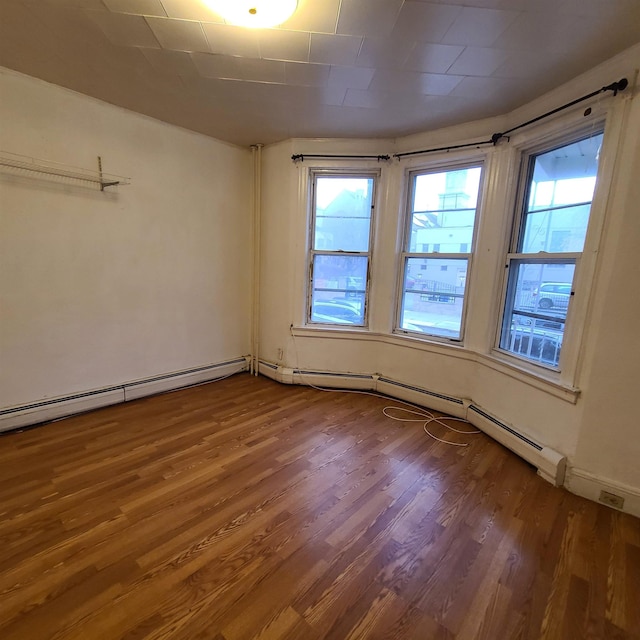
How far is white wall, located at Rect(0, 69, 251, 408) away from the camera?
2344 millimetres

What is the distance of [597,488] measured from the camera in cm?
191

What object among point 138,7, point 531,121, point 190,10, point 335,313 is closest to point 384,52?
point 190,10

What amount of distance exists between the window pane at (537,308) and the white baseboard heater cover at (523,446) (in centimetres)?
55

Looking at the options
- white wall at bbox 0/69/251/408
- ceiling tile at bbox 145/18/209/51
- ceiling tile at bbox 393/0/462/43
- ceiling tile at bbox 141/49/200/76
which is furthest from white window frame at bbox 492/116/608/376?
white wall at bbox 0/69/251/408

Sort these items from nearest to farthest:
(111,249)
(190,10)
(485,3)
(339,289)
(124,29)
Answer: (485,3) → (190,10) → (124,29) → (111,249) → (339,289)

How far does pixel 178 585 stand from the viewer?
4.31 ft

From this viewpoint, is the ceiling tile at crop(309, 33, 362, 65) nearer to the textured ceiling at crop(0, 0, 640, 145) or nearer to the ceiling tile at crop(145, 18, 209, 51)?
the textured ceiling at crop(0, 0, 640, 145)

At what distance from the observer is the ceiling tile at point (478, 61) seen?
183 centimetres

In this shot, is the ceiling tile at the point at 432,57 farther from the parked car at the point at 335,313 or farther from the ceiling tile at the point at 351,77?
the parked car at the point at 335,313

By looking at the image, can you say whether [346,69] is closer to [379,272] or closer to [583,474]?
[379,272]

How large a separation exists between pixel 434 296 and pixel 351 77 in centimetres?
188

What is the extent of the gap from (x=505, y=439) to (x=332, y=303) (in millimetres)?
1968

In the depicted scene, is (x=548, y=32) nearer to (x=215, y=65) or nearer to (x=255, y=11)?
(x=255, y=11)

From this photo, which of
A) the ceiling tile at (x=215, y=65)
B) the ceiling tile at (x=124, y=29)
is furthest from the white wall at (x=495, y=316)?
the ceiling tile at (x=124, y=29)
